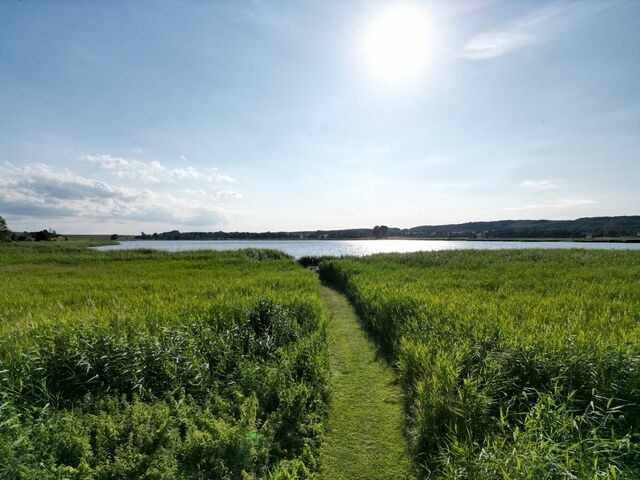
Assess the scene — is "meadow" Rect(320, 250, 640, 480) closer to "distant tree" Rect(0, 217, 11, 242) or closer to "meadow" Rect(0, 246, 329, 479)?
"meadow" Rect(0, 246, 329, 479)

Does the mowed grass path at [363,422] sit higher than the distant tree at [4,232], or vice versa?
the distant tree at [4,232]

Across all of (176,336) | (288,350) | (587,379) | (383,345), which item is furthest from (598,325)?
(176,336)

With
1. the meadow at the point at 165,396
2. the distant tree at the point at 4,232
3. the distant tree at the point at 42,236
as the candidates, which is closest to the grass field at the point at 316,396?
the meadow at the point at 165,396

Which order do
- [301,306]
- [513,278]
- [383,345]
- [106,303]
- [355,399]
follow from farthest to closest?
[513,278] < [106,303] < [301,306] < [383,345] < [355,399]

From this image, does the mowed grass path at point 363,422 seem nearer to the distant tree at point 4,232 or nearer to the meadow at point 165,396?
the meadow at point 165,396

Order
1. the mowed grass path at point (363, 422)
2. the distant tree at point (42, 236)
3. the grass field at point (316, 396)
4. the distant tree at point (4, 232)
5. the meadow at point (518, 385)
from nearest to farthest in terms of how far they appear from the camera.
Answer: the meadow at point (518, 385), the grass field at point (316, 396), the mowed grass path at point (363, 422), the distant tree at point (4, 232), the distant tree at point (42, 236)

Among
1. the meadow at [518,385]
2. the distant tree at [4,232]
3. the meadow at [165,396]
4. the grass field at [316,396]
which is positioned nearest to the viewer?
the meadow at [518,385]

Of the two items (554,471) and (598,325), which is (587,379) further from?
(598,325)

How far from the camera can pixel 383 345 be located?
877 centimetres

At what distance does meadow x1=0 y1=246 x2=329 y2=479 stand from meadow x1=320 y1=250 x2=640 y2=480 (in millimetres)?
1839

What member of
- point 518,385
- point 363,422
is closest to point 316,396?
point 363,422

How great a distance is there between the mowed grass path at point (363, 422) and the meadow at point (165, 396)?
12.1 inches

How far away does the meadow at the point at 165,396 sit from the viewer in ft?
12.6

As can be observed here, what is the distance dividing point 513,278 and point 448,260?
358 inches
